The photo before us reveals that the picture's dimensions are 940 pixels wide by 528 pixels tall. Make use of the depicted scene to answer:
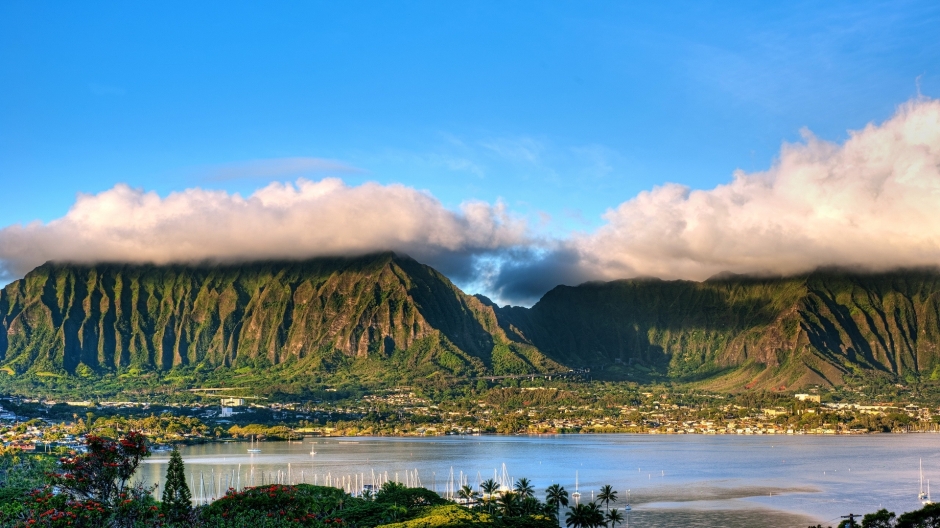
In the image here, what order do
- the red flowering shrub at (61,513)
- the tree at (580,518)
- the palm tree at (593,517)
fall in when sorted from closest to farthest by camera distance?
the red flowering shrub at (61,513) < the palm tree at (593,517) < the tree at (580,518)

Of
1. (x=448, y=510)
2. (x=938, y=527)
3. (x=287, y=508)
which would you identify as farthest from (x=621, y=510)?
(x=287, y=508)

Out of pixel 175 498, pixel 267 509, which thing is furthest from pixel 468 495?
pixel 267 509

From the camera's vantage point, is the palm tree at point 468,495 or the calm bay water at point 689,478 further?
the calm bay water at point 689,478

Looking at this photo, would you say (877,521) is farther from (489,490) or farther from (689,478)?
(689,478)

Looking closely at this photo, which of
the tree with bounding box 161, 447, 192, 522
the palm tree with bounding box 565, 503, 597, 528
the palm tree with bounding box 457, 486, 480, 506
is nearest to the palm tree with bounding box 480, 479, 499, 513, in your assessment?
the palm tree with bounding box 457, 486, 480, 506

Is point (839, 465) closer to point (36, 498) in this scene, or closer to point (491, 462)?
point (491, 462)

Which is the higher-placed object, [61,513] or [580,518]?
[61,513]

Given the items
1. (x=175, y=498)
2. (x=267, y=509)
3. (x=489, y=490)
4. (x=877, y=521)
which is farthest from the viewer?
(x=489, y=490)

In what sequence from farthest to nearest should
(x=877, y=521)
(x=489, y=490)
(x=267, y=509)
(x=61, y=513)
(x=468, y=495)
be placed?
(x=468, y=495) < (x=489, y=490) < (x=877, y=521) < (x=267, y=509) < (x=61, y=513)

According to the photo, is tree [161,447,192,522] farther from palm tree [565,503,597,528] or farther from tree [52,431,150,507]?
→ palm tree [565,503,597,528]

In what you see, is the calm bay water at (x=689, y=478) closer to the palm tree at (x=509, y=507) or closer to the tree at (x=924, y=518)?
the palm tree at (x=509, y=507)

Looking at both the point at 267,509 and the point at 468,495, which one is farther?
the point at 468,495

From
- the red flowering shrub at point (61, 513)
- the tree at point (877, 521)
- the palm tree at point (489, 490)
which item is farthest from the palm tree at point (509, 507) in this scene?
the red flowering shrub at point (61, 513)
